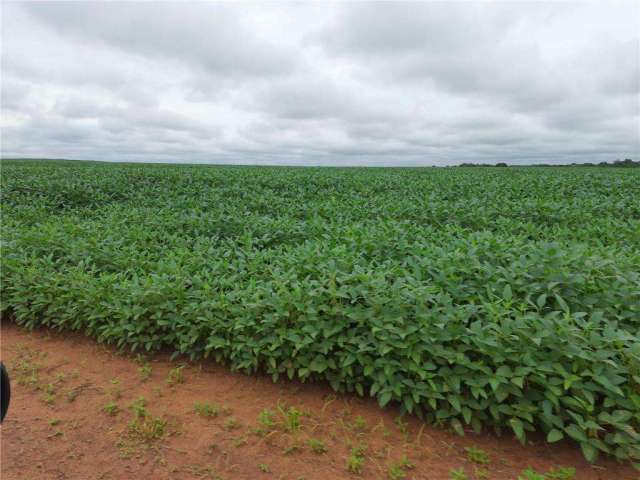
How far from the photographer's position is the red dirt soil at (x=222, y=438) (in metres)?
2.23

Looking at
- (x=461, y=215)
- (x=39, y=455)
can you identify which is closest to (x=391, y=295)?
(x=39, y=455)

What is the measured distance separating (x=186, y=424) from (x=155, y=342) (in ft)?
3.56

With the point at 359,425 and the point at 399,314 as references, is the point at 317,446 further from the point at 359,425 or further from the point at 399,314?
the point at 399,314

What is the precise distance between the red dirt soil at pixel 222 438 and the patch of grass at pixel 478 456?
29mm

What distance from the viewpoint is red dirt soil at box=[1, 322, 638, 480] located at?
7.31ft

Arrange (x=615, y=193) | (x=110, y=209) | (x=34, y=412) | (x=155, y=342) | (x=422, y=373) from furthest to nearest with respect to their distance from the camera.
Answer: (x=615, y=193)
(x=110, y=209)
(x=155, y=342)
(x=34, y=412)
(x=422, y=373)

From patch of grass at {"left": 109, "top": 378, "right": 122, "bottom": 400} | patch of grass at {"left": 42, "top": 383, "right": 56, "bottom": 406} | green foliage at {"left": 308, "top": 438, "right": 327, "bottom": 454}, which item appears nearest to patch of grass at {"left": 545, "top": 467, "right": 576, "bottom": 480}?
green foliage at {"left": 308, "top": 438, "right": 327, "bottom": 454}

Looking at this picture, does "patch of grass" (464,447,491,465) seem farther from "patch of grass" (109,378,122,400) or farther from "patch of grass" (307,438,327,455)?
"patch of grass" (109,378,122,400)

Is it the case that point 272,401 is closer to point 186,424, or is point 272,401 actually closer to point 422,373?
point 186,424

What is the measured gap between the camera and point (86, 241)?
530cm

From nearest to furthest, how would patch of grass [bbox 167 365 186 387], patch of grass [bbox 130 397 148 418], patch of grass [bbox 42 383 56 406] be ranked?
1. patch of grass [bbox 130 397 148 418]
2. patch of grass [bbox 42 383 56 406]
3. patch of grass [bbox 167 365 186 387]

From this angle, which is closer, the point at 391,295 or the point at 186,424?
the point at 186,424

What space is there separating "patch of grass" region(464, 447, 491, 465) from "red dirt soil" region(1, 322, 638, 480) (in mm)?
29

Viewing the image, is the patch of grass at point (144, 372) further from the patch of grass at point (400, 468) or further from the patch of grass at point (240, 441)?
the patch of grass at point (400, 468)
